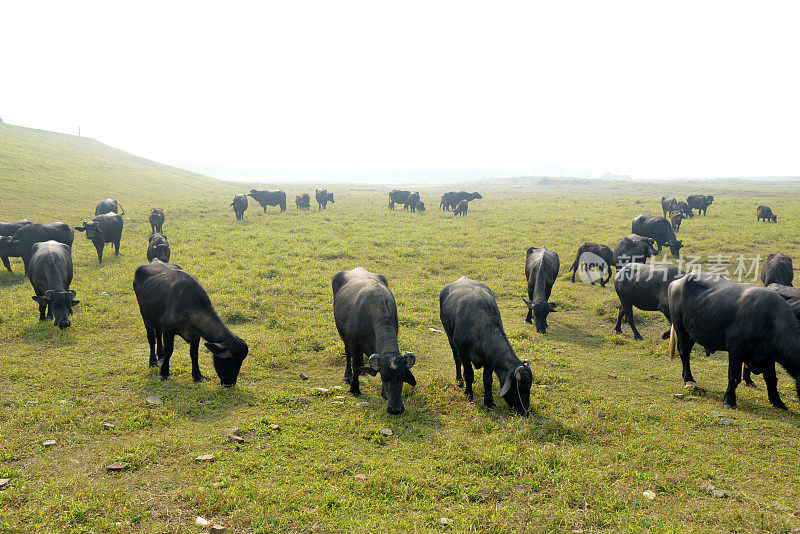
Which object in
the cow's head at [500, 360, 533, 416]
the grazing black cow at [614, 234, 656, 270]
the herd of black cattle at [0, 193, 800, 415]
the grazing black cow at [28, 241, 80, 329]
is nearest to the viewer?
the cow's head at [500, 360, 533, 416]

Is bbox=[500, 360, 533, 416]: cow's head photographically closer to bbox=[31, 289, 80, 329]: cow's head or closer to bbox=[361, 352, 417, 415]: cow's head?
bbox=[361, 352, 417, 415]: cow's head

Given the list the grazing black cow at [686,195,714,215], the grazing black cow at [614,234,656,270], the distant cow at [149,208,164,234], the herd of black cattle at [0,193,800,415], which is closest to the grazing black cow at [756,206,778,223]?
the grazing black cow at [686,195,714,215]

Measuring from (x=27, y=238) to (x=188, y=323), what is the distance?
44.7 feet

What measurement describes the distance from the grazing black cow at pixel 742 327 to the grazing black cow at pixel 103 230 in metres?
22.9

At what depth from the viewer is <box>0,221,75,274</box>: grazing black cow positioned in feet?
58.5

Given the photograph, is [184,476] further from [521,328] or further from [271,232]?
[271,232]

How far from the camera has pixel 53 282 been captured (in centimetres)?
1361

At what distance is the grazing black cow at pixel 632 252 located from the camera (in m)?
19.7

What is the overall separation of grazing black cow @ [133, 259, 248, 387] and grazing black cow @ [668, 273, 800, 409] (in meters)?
9.93

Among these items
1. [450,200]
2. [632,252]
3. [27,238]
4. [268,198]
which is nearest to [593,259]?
[632,252]

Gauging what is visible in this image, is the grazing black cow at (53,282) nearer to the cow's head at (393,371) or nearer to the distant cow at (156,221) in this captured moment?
the cow's head at (393,371)

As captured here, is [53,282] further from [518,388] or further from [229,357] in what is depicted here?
[518,388]

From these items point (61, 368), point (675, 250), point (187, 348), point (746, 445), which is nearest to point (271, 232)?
point (187, 348)

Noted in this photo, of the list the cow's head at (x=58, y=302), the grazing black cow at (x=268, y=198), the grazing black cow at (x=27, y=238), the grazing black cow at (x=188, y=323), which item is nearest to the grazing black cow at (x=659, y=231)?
the grazing black cow at (x=188, y=323)
